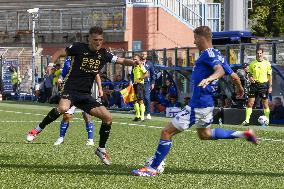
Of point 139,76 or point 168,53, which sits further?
point 168,53

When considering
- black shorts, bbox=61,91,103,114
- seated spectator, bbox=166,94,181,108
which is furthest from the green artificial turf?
seated spectator, bbox=166,94,181,108

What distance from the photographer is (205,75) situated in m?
10.9

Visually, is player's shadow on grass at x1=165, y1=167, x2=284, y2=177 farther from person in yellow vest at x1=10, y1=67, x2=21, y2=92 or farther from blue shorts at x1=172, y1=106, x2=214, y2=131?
person in yellow vest at x1=10, y1=67, x2=21, y2=92

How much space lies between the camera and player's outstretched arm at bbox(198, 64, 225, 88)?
10.4 meters

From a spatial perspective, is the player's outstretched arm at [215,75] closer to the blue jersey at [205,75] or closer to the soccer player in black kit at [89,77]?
the blue jersey at [205,75]

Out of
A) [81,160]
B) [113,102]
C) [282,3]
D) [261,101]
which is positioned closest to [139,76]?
[261,101]

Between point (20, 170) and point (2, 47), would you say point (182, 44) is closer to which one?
point (2, 47)

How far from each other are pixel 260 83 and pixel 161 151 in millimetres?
13768

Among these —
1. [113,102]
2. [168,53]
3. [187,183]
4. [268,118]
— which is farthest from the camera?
[113,102]

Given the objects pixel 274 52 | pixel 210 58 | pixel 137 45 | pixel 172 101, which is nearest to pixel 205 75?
pixel 210 58

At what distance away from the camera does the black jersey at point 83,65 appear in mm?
12820

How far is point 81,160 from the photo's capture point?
12805mm

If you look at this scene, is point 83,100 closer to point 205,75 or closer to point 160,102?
point 205,75

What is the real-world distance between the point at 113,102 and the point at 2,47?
20.9m
